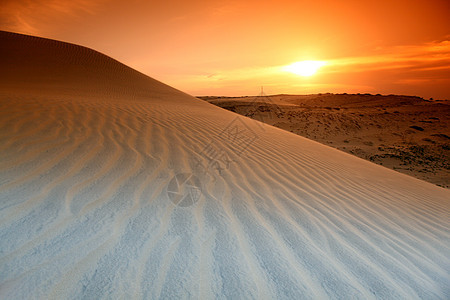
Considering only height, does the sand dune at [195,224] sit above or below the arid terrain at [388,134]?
above

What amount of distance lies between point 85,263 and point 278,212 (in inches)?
64.5

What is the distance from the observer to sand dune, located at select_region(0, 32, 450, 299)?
1.50 metres

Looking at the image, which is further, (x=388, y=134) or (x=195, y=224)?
(x=388, y=134)

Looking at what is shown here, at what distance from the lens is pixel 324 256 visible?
188 cm

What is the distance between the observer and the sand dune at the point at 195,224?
1504 mm

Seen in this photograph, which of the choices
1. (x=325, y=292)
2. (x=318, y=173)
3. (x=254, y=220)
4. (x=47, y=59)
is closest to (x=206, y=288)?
(x=325, y=292)

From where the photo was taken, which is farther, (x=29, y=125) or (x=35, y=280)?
(x=29, y=125)

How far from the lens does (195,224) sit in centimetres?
208

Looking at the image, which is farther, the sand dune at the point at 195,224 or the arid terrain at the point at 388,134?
the arid terrain at the point at 388,134

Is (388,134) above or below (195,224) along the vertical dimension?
below

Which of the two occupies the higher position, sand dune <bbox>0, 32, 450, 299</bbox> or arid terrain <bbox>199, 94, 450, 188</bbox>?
sand dune <bbox>0, 32, 450, 299</bbox>

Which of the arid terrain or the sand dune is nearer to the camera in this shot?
the sand dune

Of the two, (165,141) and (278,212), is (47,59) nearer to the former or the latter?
(165,141)

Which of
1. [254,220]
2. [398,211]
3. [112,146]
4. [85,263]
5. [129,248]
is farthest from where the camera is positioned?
[112,146]
